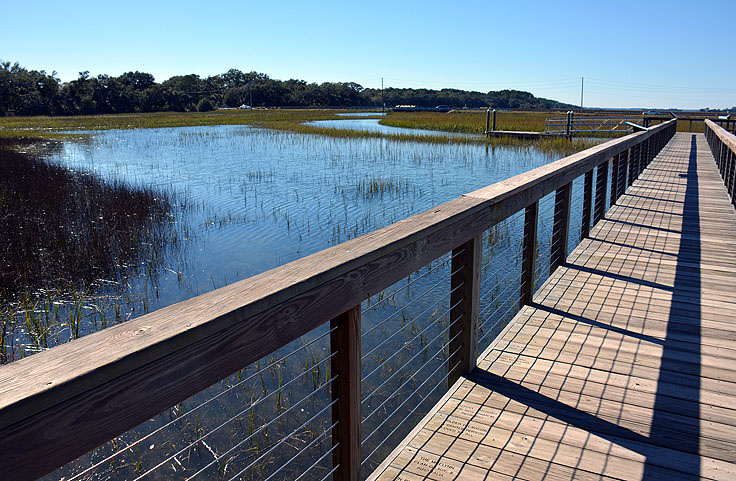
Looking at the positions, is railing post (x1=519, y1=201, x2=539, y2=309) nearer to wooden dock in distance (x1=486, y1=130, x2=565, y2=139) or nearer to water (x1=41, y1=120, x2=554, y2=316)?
water (x1=41, y1=120, x2=554, y2=316)

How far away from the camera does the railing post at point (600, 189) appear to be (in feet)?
20.8

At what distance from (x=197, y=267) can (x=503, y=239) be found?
Answer: 5.21 meters

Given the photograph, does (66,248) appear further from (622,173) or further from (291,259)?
(622,173)

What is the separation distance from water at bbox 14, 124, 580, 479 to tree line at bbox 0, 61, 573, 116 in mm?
68754

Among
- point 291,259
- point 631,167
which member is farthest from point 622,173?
point 291,259

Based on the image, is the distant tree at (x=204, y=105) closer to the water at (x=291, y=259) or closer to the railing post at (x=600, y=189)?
the water at (x=291, y=259)

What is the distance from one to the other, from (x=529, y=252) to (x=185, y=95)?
10716 centimetres

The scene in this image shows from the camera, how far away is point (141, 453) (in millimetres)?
4250

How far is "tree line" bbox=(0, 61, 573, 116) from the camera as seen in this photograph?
269 ft

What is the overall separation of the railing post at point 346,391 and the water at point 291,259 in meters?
0.13

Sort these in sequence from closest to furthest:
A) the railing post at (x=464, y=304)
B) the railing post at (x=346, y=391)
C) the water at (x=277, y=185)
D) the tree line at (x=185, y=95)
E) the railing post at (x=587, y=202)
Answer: the railing post at (x=346, y=391), the railing post at (x=464, y=304), the railing post at (x=587, y=202), the water at (x=277, y=185), the tree line at (x=185, y=95)

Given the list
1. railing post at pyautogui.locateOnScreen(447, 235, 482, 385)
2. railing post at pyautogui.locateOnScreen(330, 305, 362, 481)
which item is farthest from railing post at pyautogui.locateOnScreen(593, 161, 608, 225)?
railing post at pyautogui.locateOnScreen(330, 305, 362, 481)

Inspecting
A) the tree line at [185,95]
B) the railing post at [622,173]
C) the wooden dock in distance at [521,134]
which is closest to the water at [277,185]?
the railing post at [622,173]

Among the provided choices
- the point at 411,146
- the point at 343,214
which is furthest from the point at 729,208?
the point at 411,146
